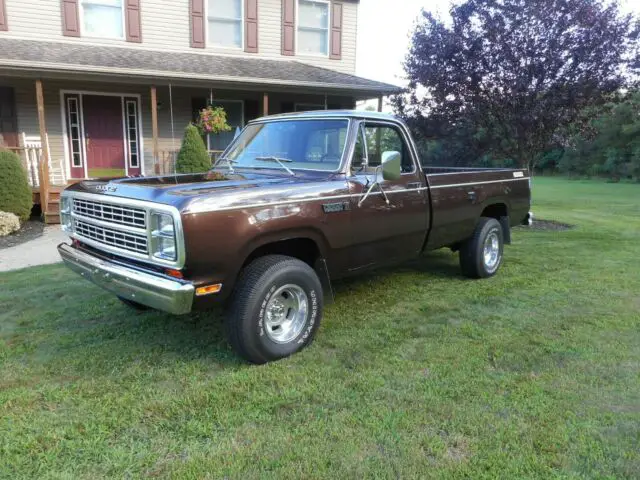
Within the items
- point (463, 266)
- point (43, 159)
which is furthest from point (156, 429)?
point (43, 159)

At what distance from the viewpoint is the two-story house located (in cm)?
1198

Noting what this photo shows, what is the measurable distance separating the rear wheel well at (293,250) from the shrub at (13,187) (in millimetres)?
8372

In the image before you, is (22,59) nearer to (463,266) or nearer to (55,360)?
(55,360)

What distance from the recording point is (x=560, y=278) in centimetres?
615

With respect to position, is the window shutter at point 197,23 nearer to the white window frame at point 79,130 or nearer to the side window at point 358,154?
the white window frame at point 79,130

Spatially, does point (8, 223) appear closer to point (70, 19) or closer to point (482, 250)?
point (70, 19)

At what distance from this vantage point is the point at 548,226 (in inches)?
434

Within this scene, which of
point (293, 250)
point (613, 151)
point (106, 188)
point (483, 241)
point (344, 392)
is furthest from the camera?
point (613, 151)

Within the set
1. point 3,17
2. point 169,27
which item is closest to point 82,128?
point 3,17

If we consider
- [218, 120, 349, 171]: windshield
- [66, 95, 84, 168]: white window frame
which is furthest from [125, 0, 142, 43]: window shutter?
[218, 120, 349, 171]: windshield

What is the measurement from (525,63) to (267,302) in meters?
9.23

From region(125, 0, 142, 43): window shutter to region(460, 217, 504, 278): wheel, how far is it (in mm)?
11441

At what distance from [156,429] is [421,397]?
1642mm

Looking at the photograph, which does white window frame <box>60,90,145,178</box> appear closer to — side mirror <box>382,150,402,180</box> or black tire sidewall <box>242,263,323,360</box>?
side mirror <box>382,150,402,180</box>
